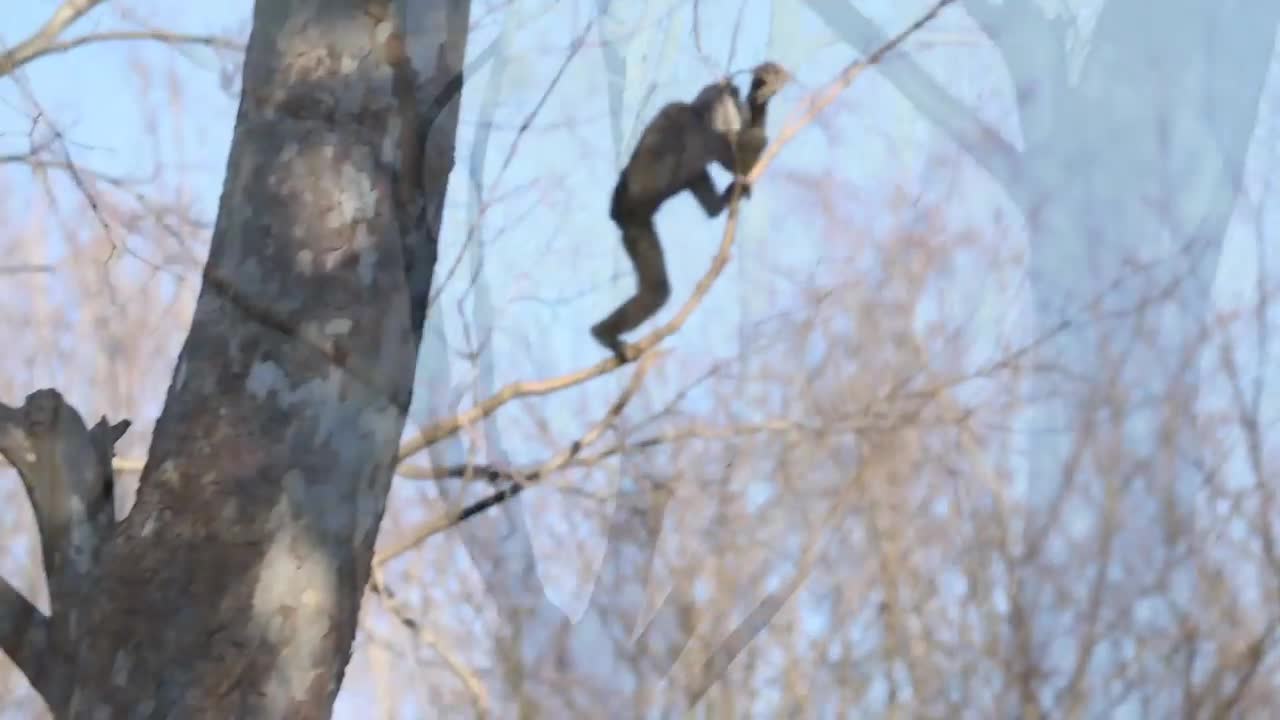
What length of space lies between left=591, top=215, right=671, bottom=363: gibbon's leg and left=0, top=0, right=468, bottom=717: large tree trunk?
0.77m

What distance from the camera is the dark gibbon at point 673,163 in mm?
1870

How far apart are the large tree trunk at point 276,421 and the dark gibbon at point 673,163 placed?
73 cm

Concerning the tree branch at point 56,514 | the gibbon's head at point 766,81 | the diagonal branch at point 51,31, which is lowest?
the tree branch at point 56,514

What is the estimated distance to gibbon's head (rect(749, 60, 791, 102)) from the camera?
1896 mm

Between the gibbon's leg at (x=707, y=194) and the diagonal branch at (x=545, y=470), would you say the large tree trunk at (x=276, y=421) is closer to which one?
the diagonal branch at (x=545, y=470)

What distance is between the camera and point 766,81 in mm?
1910

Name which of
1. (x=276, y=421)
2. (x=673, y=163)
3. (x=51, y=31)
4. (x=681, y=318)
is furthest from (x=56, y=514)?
(x=51, y=31)

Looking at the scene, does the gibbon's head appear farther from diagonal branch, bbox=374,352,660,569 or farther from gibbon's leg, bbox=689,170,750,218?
diagonal branch, bbox=374,352,660,569

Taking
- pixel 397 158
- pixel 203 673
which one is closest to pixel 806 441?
pixel 397 158

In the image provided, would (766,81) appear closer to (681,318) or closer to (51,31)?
(681,318)

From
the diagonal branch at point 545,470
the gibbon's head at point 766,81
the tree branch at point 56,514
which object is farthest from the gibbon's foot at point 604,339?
the tree branch at point 56,514

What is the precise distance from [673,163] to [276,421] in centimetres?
109

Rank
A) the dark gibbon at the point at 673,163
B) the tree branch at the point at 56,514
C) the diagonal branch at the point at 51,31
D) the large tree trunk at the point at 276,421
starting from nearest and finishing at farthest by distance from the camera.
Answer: the large tree trunk at the point at 276,421 → the tree branch at the point at 56,514 → the dark gibbon at the point at 673,163 → the diagonal branch at the point at 51,31

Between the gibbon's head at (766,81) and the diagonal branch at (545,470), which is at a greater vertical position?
the gibbon's head at (766,81)
